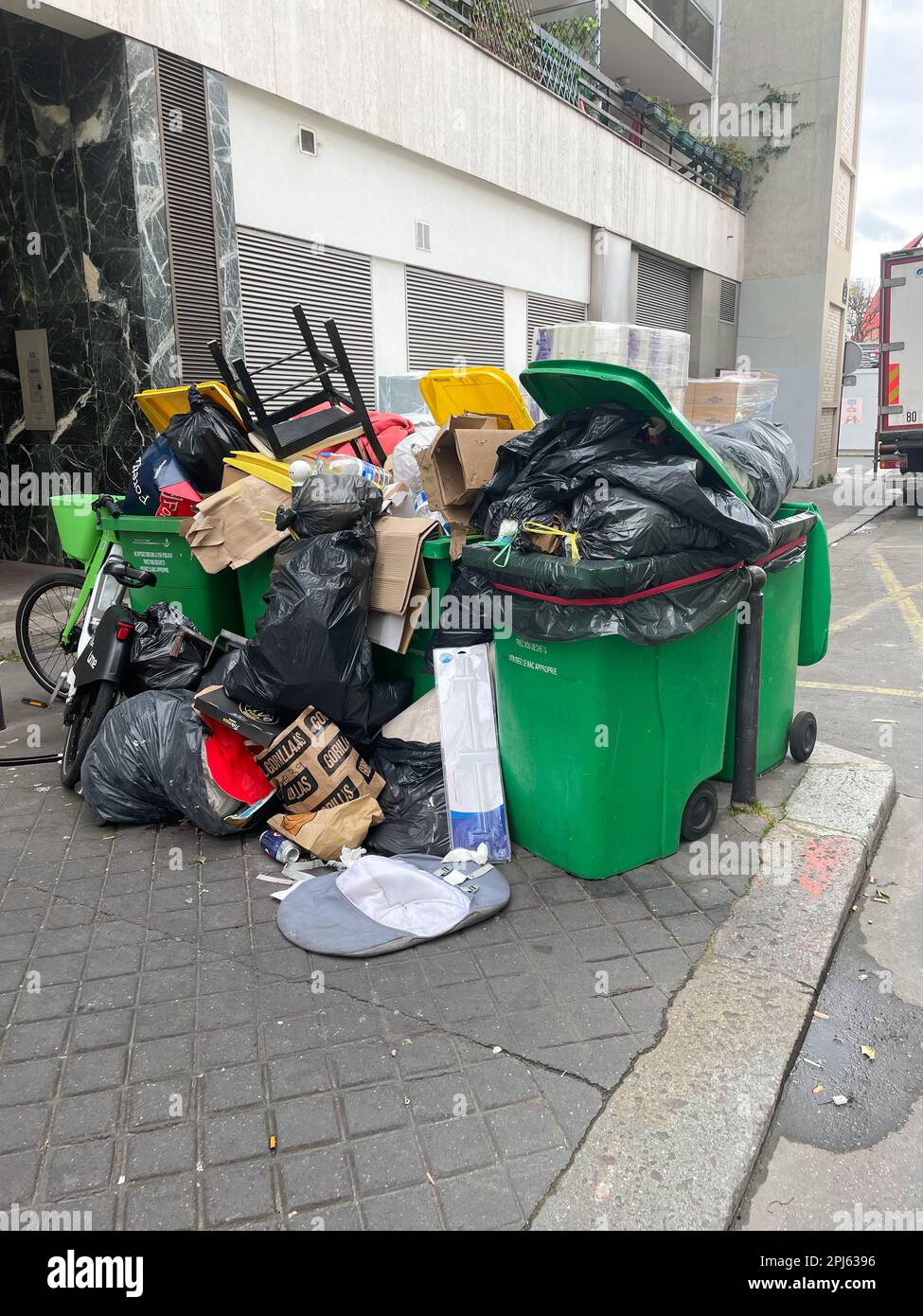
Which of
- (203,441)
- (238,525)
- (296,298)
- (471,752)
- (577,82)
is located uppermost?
(577,82)

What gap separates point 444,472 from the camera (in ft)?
11.8

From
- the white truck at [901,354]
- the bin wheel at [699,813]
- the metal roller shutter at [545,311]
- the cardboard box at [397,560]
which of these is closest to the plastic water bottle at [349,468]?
the cardboard box at [397,560]

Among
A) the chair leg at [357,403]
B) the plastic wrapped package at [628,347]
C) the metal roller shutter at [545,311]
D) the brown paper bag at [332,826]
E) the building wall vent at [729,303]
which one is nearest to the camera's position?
the brown paper bag at [332,826]

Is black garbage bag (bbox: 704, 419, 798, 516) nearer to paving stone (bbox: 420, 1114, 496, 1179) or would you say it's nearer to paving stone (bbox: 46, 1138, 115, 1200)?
paving stone (bbox: 420, 1114, 496, 1179)

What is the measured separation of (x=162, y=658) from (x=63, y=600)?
1.72 m

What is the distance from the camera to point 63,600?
5.32 metres

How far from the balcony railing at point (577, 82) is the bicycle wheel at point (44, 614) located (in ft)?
25.4

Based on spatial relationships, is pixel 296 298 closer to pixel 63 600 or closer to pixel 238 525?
pixel 63 600

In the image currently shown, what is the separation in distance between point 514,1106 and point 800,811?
208 centimetres

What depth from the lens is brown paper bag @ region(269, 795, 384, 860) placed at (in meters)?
3.27

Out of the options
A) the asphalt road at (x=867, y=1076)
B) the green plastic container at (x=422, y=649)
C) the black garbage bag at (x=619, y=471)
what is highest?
the black garbage bag at (x=619, y=471)

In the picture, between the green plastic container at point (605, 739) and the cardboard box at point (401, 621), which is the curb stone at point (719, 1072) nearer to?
the green plastic container at point (605, 739)

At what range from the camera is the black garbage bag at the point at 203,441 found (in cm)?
440

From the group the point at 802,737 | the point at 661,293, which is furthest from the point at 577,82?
the point at 802,737
